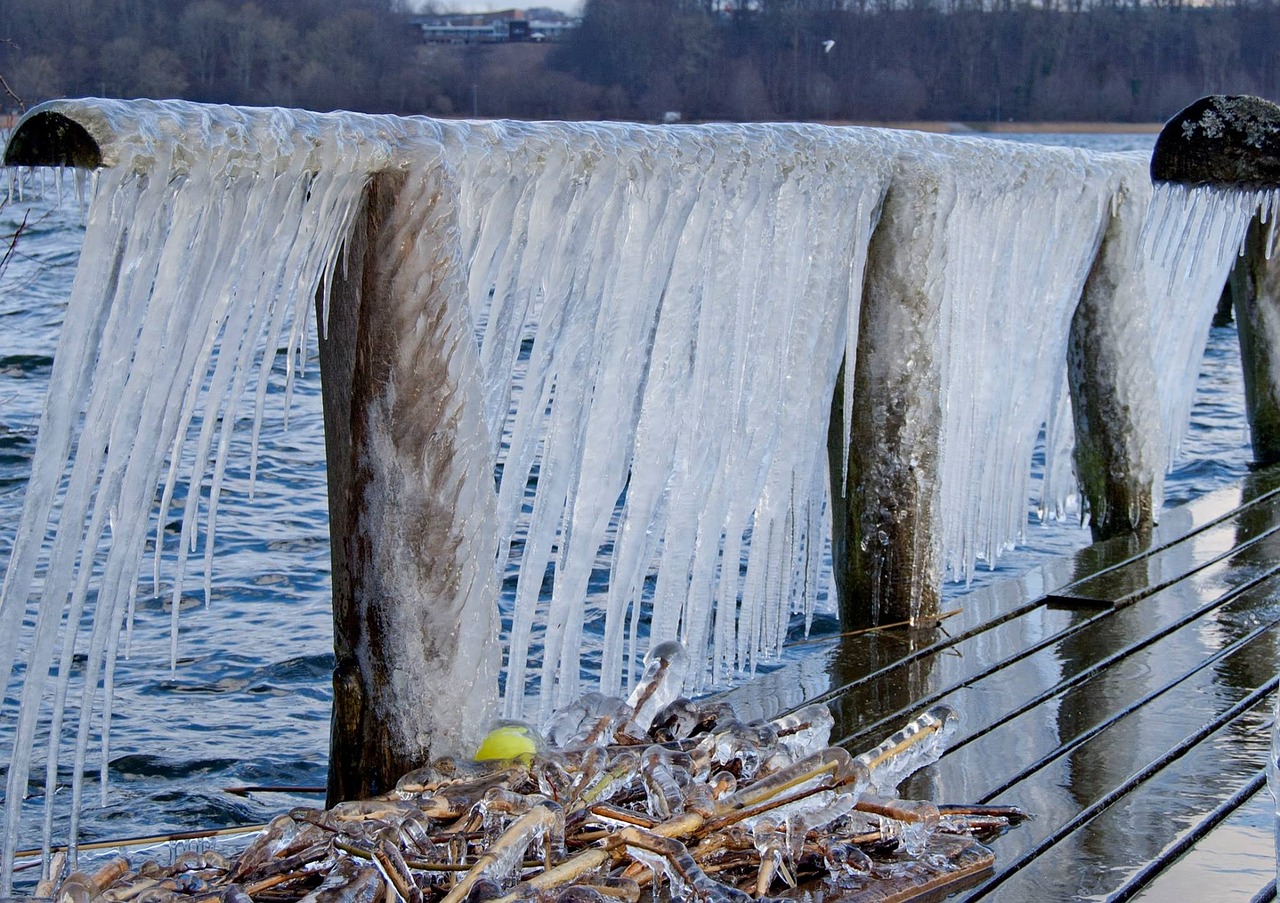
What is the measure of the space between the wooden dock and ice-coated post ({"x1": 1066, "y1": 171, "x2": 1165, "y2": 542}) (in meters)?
0.49

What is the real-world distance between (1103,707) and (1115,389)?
2561mm

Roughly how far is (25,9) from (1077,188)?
72.8ft

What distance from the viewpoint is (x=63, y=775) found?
634 centimetres

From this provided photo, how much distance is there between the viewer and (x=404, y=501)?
128 inches

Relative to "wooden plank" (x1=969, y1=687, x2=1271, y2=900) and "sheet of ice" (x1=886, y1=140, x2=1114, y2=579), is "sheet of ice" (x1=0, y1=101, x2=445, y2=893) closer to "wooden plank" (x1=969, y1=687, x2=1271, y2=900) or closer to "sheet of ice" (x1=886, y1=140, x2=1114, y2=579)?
"wooden plank" (x1=969, y1=687, x2=1271, y2=900)

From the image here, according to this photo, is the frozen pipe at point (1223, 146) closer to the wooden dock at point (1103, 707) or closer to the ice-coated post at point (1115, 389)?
the wooden dock at point (1103, 707)

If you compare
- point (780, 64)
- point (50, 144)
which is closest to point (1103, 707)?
point (50, 144)

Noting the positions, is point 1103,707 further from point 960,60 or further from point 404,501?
point 960,60

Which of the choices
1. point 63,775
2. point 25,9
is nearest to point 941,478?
point 63,775

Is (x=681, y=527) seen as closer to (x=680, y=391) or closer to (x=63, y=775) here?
(x=680, y=391)

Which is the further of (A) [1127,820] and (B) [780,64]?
(B) [780,64]

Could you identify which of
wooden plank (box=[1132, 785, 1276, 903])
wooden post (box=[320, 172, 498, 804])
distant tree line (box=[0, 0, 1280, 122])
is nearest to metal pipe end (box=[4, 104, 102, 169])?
wooden post (box=[320, 172, 498, 804])

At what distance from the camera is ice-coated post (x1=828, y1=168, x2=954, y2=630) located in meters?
4.66

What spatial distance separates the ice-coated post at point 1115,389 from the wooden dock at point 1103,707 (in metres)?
0.49
